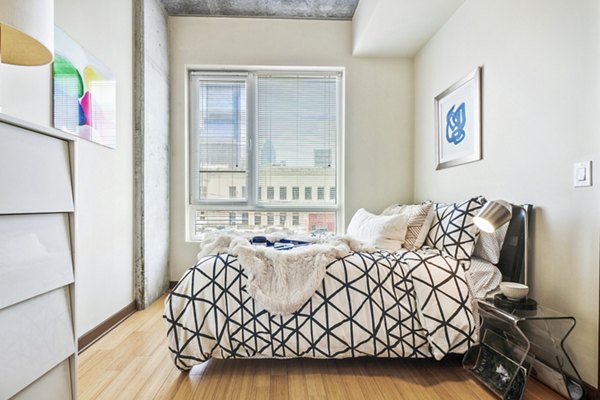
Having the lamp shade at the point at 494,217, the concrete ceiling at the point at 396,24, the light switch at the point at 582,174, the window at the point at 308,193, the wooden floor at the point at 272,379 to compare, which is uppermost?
the concrete ceiling at the point at 396,24

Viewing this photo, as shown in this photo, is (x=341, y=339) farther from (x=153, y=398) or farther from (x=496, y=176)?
(x=496, y=176)

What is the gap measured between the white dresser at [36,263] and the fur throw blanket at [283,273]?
763 millimetres

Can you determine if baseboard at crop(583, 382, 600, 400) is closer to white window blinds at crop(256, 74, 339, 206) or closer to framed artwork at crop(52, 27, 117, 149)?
white window blinds at crop(256, 74, 339, 206)

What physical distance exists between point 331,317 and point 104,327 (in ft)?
5.46

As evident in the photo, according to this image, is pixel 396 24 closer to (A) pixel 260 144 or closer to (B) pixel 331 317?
(A) pixel 260 144

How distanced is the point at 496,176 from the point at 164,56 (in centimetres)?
318

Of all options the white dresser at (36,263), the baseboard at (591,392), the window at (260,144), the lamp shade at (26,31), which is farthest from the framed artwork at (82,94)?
the baseboard at (591,392)

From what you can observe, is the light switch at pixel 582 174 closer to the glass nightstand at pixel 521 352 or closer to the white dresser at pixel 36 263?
the glass nightstand at pixel 521 352

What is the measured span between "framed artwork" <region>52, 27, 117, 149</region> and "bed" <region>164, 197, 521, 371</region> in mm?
1196

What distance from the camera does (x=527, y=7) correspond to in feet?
5.76

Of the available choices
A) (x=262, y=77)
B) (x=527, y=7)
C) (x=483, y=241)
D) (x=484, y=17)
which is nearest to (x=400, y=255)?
(x=483, y=241)

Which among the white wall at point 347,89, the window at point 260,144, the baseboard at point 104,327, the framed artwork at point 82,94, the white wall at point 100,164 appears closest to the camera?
the white wall at point 100,164

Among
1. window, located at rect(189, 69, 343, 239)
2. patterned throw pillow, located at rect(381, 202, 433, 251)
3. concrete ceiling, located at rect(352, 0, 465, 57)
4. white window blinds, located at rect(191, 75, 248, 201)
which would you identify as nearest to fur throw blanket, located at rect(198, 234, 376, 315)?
patterned throw pillow, located at rect(381, 202, 433, 251)

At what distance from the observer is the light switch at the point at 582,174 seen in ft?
4.52
